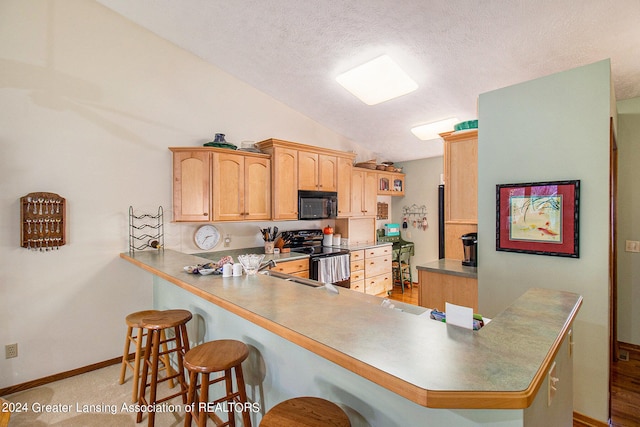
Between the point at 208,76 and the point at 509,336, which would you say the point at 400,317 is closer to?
the point at 509,336

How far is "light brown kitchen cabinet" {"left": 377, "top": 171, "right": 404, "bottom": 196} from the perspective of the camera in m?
5.55

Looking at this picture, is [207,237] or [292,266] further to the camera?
[292,266]

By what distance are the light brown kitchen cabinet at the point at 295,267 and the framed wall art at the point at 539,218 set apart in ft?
7.35

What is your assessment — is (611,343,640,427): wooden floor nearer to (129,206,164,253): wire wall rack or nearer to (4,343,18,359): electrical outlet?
(129,206,164,253): wire wall rack

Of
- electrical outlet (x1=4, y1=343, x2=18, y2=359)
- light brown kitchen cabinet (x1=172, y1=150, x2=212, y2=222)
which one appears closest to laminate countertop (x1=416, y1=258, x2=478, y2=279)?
light brown kitchen cabinet (x1=172, y1=150, x2=212, y2=222)

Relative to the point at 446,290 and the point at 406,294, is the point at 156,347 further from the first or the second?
the point at 406,294

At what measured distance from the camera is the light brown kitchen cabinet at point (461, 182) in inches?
113

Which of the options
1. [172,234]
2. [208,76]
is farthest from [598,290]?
[208,76]

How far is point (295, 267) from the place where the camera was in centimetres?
377

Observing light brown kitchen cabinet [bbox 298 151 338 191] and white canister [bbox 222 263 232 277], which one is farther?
light brown kitchen cabinet [bbox 298 151 338 191]

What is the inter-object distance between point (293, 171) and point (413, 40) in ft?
6.74

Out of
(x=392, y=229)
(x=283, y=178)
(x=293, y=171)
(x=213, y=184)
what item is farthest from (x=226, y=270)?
(x=392, y=229)

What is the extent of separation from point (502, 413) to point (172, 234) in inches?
132

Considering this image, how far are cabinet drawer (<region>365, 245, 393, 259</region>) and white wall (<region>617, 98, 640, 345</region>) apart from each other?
112 inches
